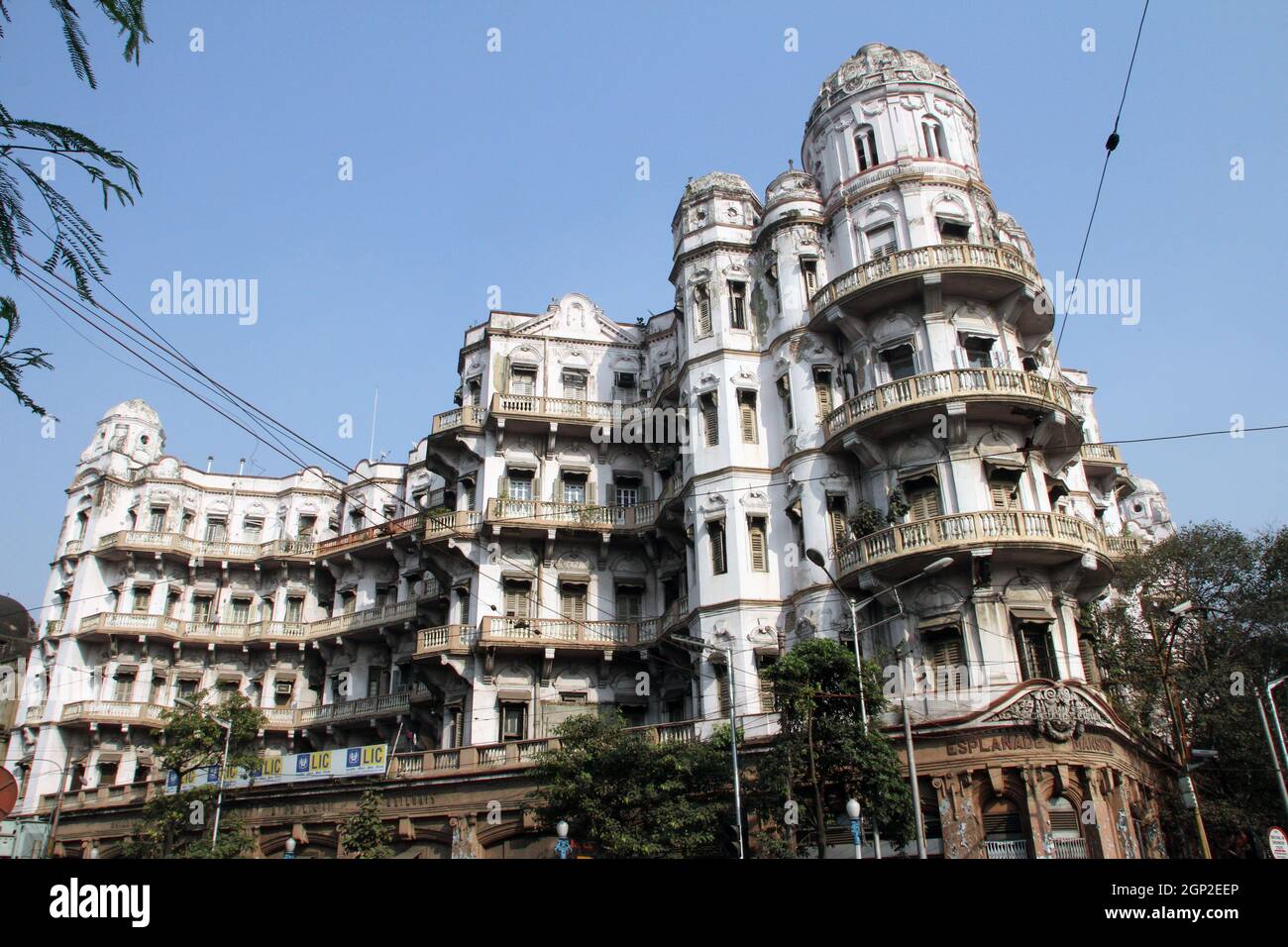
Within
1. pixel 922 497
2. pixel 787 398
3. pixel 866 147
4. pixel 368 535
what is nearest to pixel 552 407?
pixel 787 398

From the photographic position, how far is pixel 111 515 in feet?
164

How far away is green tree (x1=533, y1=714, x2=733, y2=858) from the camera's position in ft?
78.3

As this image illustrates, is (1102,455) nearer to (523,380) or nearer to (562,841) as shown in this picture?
(523,380)

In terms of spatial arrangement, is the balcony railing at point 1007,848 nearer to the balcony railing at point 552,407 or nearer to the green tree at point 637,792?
the green tree at point 637,792

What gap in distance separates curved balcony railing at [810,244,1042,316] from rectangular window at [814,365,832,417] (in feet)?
8.56

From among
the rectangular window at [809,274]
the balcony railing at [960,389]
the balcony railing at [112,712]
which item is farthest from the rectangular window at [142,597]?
the balcony railing at [960,389]

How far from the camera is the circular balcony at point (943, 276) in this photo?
30156 millimetres

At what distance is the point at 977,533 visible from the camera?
87.5ft

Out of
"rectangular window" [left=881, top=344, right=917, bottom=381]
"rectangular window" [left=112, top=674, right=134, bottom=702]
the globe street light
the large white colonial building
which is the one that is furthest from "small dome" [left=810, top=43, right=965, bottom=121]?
"rectangular window" [left=112, top=674, right=134, bottom=702]

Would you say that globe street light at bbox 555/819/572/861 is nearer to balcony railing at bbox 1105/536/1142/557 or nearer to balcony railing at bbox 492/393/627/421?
balcony railing at bbox 492/393/627/421

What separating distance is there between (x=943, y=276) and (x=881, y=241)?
3764mm

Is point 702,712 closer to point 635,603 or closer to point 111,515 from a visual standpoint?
point 635,603
